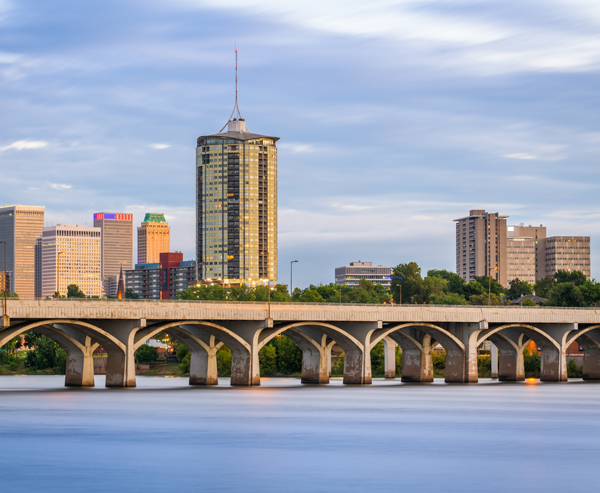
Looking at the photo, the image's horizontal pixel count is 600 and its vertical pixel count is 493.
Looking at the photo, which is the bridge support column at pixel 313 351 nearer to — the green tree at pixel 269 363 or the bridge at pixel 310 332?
the bridge at pixel 310 332

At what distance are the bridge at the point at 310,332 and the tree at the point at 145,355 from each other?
54.6 meters

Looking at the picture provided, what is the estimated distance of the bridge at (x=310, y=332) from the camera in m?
86.6

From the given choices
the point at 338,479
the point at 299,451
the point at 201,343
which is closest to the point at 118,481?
the point at 338,479

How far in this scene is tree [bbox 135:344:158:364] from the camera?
165875 millimetres

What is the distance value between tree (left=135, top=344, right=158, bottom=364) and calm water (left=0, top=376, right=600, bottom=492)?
8304 centimetres

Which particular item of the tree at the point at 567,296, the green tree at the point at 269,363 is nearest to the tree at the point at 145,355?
the green tree at the point at 269,363

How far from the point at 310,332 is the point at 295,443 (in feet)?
191

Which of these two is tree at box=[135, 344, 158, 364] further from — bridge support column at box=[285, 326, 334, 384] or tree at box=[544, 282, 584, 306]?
tree at box=[544, 282, 584, 306]

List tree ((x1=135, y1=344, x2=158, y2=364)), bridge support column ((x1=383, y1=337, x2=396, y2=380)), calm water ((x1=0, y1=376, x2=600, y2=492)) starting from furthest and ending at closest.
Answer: tree ((x1=135, y1=344, x2=158, y2=364)), bridge support column ((x1=383, y1=337, x2=396, y2=380)), calm water ((x1=0, y1=376, x2=600, y2=492))

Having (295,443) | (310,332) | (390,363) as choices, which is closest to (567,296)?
(390,363)

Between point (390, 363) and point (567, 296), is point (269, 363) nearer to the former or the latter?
point (390, 363)

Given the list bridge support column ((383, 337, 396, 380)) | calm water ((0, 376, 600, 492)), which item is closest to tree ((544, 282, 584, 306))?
bridge support column ((383, 337, 396, 380))

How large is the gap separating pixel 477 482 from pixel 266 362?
103m

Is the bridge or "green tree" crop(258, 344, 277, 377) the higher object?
the bridge
